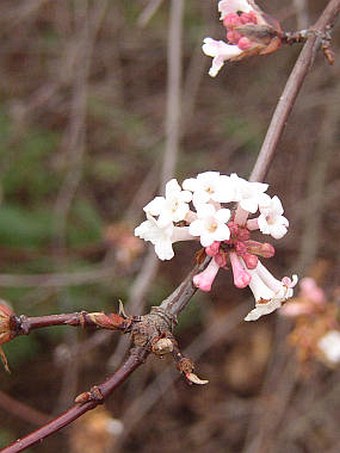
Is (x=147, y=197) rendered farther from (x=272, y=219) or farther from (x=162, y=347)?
(x=162, y=347)

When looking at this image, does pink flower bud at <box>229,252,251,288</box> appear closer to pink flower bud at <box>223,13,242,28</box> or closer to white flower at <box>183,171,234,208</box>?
white flower at <box>183,171,234,208</box>

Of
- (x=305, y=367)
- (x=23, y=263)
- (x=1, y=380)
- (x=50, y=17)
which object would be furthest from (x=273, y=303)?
(x=50, y=17)

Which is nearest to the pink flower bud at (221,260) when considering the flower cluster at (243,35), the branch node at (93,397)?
the branch node at (93,397)

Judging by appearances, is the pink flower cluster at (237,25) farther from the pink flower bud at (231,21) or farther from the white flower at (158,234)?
the white flower at (158,234)

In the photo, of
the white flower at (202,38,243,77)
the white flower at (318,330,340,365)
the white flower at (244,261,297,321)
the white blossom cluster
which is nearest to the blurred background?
the white flower at (318,330,340,365)

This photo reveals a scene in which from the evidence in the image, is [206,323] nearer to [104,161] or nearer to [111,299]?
[111,299]

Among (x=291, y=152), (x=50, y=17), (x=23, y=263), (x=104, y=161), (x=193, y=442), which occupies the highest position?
(x=50, y=17)

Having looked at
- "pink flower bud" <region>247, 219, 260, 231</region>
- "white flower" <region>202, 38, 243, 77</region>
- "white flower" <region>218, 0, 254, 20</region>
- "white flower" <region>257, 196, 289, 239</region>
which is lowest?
"white flower" <region>257, 196, 289, 239</region>
